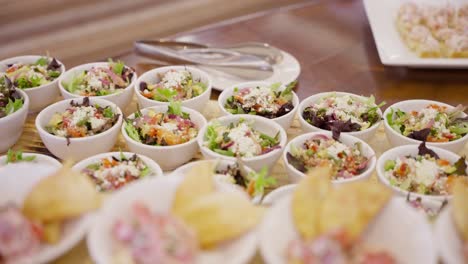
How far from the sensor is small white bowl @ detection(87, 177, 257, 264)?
130cm

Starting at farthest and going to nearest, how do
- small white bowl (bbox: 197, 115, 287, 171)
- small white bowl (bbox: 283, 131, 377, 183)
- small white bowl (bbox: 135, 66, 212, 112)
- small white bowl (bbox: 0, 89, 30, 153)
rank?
small white bowl (bbox: 135, 66, 212, 112) → small white bowl (bbox: 0, 89, 30, 153) → small white bowl (bbox: 197, 115, 287, 171) → small white bowl (bbox: 283, 131, 377, 183)

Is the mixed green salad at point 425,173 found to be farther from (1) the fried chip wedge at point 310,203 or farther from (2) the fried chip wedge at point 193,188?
(2) the fried chip wedge at point 193,188

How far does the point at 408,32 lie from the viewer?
3537 mm

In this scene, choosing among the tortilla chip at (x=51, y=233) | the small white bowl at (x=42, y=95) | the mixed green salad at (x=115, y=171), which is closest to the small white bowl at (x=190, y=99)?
the small white bowl at (x=42, y=95)

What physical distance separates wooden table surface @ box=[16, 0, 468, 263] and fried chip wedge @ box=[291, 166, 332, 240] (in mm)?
1671

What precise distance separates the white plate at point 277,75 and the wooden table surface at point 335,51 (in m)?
0.07

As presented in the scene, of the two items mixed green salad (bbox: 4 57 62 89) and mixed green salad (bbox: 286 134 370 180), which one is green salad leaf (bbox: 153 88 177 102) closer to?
mixed green salad (bbox: 4 57 62 89)

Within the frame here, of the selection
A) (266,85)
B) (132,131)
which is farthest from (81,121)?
(266,85)

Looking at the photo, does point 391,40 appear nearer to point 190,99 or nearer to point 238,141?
point 190,99

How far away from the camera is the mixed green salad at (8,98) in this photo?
2496 millimetres

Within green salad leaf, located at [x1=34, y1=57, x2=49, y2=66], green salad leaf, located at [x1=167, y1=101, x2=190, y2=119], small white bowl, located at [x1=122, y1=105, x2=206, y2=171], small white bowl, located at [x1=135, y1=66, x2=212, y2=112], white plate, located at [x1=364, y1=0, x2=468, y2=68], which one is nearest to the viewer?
small white bowl, located at [x1=122, y1=105, x2=206, y2=171]

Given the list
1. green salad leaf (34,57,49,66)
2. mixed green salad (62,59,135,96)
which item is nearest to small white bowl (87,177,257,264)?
mixed green salad (62,59,135,96)

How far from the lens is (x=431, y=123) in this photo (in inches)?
95.6

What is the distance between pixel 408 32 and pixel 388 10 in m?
0.49
